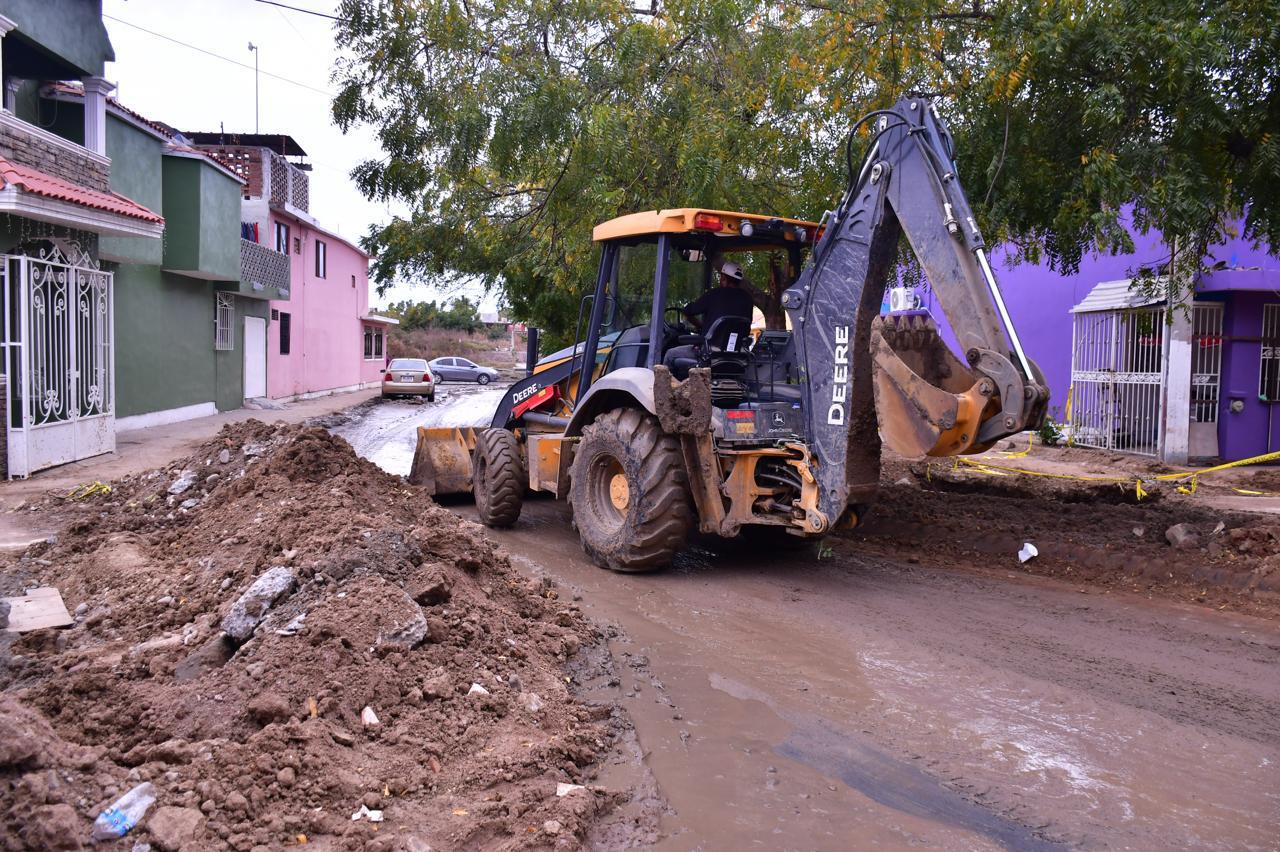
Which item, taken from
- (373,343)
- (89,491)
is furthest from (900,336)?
(373,343)

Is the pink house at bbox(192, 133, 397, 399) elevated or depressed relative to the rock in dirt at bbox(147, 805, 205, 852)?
elevated

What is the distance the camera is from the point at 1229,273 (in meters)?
14.0

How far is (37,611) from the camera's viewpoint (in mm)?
5785

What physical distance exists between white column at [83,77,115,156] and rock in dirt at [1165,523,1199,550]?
49.6ft

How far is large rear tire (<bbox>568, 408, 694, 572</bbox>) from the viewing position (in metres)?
7.13

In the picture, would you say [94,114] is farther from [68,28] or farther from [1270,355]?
[1270,355]

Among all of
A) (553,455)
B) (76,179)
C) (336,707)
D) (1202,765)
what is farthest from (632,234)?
(76,179)

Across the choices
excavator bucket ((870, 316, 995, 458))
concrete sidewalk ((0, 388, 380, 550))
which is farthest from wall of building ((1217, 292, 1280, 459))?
concrete sidewalk ((0, 388, 380, 550))

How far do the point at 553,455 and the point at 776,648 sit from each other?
365 centimetres

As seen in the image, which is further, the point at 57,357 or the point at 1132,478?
the point at 57,357

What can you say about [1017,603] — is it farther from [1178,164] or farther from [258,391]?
[258,391]

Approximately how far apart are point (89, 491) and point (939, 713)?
9413 mm

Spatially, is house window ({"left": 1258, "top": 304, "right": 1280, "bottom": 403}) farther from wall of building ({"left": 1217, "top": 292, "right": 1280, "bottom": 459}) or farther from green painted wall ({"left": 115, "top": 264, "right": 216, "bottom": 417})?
green painted wall ({"left": 115, "top": 264, "right": 216, "bottom": 417})

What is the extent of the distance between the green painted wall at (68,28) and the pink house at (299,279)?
446 inches
